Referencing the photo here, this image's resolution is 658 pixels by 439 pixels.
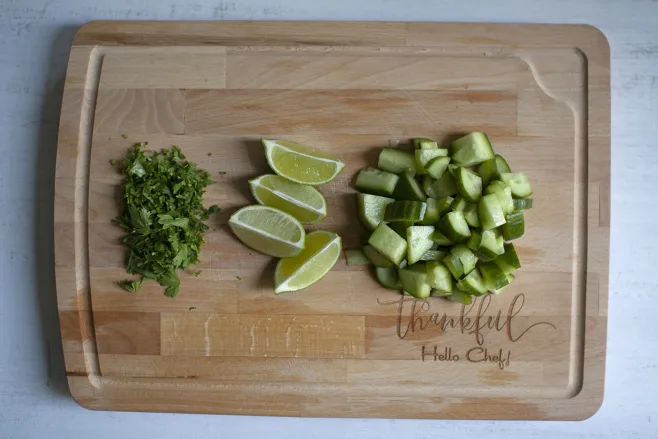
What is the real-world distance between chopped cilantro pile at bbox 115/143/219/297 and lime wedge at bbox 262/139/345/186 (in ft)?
1.22

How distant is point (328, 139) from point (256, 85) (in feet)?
1.52

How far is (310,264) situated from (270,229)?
0.27m

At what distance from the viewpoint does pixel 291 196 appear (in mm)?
2539

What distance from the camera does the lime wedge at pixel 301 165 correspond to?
8.29ft

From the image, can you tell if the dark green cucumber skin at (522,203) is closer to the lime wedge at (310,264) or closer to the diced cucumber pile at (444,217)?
the diced cucumber pile at (444,217)

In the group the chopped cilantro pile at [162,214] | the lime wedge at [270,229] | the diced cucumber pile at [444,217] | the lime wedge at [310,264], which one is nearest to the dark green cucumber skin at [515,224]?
the diced cucumber pile at [444,217]

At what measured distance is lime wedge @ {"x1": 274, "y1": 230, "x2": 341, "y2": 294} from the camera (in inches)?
98.5

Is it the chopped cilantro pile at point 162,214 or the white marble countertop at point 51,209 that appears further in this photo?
the white marble countertop at point 51,209

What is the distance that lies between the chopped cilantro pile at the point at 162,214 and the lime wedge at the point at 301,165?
1.22 ft

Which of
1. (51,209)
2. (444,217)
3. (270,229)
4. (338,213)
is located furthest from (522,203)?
(51,209)

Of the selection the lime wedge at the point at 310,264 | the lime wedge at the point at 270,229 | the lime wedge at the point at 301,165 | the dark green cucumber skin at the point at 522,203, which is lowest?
the lime wedge at the point at 310,264

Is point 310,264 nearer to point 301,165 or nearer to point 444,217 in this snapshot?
point 301,165

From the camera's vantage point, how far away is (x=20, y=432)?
2.88 m

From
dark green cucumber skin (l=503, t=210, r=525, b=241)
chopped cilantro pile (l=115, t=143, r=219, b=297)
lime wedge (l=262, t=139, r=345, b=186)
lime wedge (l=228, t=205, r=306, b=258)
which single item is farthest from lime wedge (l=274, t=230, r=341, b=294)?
dark green cucumber skin (l=503, t=210, r=525, b=241)
